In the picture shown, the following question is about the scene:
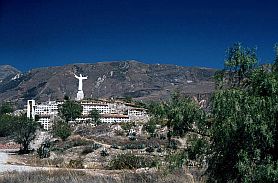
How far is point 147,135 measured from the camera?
7431cm

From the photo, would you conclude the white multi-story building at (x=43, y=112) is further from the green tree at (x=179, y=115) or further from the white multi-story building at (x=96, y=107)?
the green tree at (x=179, y=115)

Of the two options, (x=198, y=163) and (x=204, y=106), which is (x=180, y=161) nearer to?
(x=198, y=163)

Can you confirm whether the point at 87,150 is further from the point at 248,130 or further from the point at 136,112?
the point at 136,112

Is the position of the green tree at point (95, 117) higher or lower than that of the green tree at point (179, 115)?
higher

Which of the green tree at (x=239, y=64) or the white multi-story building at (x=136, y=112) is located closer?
the green tree at (x=239, y=64)

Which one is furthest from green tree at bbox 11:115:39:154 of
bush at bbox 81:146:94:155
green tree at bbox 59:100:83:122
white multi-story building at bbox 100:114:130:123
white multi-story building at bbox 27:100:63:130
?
white multi-story building at bbox 100:114:130:123

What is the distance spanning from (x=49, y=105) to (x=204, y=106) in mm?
112363

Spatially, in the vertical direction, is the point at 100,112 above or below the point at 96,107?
below

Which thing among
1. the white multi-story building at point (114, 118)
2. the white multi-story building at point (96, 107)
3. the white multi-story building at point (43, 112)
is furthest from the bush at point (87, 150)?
the white multi-story building at point (96, 107)

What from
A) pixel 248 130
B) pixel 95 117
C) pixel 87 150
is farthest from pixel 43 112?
pixel 248 130

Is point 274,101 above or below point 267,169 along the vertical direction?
above

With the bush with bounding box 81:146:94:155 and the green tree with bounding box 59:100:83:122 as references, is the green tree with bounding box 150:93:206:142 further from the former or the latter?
the green tree with bounding box 59:100:83:122

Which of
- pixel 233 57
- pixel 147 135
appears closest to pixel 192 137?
pixel 233 57

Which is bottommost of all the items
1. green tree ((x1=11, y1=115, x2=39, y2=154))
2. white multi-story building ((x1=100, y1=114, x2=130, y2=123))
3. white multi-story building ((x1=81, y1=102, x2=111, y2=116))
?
green tree ((x1=11, y1=115, x2=39, y2=154))
